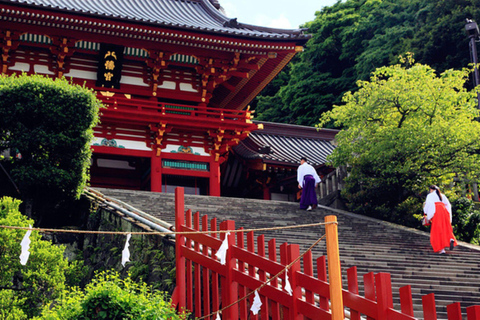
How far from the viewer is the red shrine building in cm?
1748

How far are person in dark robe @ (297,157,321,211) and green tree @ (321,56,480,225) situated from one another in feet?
5.58

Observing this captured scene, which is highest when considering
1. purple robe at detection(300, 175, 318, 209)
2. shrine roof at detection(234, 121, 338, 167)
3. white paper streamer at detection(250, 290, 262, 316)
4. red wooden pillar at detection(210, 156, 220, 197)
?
shrine roof at detection(234, 121, 338, 167)

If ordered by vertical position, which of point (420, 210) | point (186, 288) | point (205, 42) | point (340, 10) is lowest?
point (186, 288)


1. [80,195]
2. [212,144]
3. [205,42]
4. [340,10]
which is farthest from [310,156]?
[340,10]

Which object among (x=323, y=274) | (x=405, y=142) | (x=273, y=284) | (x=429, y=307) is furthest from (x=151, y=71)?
(x=429, y=307)

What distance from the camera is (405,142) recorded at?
49.2ft

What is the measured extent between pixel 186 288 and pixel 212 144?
36.1 feet

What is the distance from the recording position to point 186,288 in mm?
8352

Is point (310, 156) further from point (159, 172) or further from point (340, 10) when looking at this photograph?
point (340, 10)

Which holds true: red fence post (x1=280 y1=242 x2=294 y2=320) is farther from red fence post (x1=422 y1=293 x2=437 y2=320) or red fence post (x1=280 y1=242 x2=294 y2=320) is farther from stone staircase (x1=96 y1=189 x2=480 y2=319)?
stone staircase (x1=96 y1=189 x2=480 y2=319)

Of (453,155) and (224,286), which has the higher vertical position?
(453,155)

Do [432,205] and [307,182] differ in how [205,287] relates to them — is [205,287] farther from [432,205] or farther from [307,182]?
[307,182]

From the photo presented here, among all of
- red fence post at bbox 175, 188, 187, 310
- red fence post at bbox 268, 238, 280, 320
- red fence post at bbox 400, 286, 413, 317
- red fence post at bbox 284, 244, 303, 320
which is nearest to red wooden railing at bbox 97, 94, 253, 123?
red fence post at bbox 175, 188, 187, 310

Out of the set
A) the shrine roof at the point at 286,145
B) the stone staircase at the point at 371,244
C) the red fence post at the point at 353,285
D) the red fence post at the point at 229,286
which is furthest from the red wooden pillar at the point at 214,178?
the red fence post at the point at 353,285
